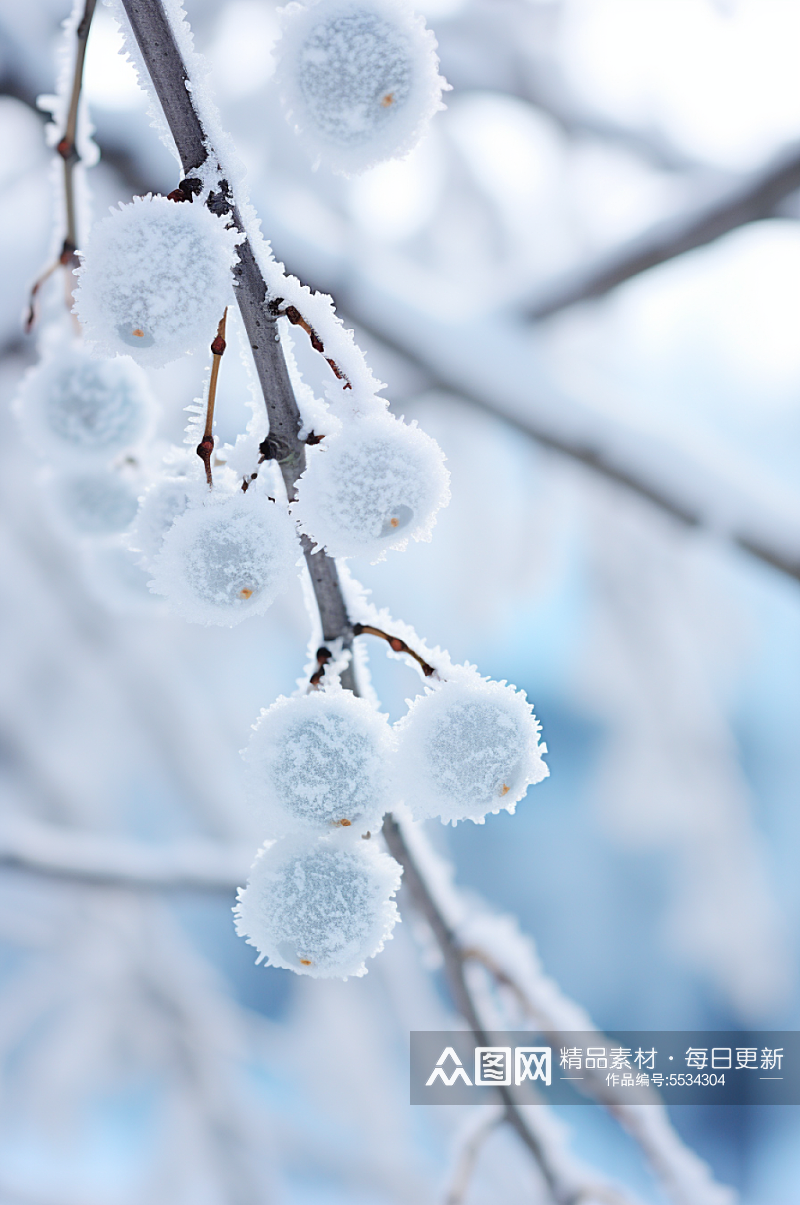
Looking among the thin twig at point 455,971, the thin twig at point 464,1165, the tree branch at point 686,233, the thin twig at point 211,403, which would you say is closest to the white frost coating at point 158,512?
the thin twig at point 211,403

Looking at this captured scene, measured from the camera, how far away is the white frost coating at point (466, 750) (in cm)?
23

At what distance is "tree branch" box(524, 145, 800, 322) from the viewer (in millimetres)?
557

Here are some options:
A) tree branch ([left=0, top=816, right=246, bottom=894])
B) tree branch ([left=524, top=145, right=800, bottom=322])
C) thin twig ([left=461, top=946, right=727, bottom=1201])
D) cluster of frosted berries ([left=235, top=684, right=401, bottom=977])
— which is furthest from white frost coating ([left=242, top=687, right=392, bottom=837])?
tree branch ([left=524, top=145, right=800, bottom=322])

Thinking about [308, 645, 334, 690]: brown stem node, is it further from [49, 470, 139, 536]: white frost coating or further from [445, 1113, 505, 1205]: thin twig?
[445, 1113, 505, 1205]: thin twig

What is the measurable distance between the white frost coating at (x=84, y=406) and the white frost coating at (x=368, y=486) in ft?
0.50

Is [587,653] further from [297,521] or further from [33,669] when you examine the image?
[297,521]

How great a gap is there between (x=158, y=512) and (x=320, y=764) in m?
0.11

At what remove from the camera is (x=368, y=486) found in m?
0.21

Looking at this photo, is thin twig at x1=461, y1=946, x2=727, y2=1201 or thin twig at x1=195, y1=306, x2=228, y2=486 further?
thin twig at x1=461, y1=946, x2=727, y2=1201

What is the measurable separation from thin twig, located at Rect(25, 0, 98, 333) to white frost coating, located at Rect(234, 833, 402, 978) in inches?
7.6

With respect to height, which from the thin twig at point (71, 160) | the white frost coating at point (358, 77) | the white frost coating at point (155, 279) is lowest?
the white frost coating at point (155, 279)

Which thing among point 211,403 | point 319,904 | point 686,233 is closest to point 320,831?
point 319,904

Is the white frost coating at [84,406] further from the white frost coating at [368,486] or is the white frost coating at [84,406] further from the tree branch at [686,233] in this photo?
the tree branch at [686,233]

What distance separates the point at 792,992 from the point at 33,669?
1811mm
